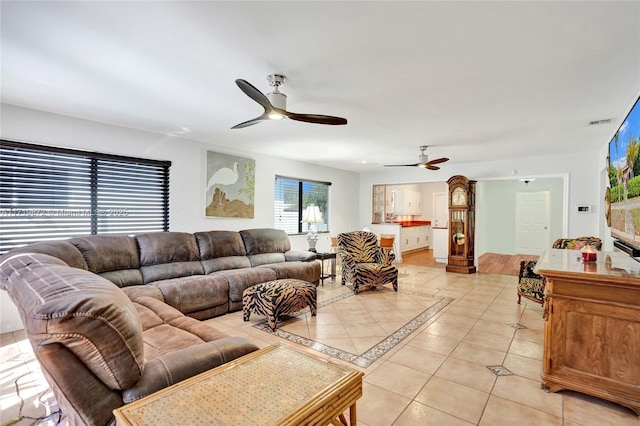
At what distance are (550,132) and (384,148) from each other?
230cm

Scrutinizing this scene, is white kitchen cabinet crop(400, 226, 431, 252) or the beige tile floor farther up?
white kitchen cabinet crop(400, 226, 431, 252)

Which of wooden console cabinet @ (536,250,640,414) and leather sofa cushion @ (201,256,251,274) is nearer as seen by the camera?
wooden console cabinet @ (536,250,640,414)

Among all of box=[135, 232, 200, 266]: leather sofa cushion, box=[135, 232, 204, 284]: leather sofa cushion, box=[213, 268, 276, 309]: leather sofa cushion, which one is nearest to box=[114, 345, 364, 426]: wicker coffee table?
box=[213, 268, 276, 309]: leather sofa cushion

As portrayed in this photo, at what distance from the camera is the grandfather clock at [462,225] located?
645 cm

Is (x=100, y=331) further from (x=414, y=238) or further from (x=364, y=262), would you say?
(x=414, y=238)

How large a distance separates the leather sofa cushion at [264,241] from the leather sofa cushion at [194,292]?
1116 mm

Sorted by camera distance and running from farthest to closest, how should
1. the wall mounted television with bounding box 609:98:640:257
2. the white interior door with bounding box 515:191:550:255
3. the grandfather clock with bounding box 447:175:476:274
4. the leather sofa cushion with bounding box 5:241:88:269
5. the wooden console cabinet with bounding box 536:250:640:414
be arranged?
the white interior door with bounding box 515:191:550:255
the grandfather clock with bounding box 447:175:476:274
the leather sofa cushion with bounding box 5:241:88:269
the wall mounted television with bounding box 609:98:640:257
the wooden console cabinet with bounding box 536:250:640:414

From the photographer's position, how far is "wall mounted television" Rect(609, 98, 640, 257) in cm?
238

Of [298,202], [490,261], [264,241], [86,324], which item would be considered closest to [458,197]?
[490,261]

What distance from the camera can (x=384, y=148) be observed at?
5211 mm

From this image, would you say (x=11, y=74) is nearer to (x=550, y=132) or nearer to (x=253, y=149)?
(x=253, y=149)

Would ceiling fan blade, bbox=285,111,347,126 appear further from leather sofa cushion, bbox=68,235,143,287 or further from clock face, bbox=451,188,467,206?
clock face, bbox=451,188,467,206

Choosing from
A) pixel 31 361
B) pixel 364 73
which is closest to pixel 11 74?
pixel 31 361

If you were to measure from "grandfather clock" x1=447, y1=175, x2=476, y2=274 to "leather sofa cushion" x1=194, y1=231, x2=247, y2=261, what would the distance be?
4.52 metres
